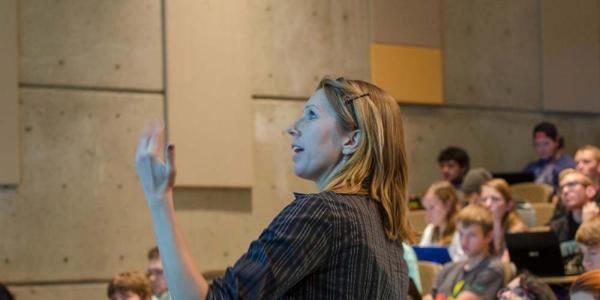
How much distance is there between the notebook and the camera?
18.8 feet

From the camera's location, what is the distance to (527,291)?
4133 millimetres

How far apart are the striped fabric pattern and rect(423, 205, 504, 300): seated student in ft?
10.5

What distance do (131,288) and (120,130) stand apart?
181 centimetres

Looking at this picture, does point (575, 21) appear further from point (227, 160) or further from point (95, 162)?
point (95, 162)

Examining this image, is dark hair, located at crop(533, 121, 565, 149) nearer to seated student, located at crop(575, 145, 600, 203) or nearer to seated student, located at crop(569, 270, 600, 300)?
seated student, located at crop(575, 145, 600, 203)

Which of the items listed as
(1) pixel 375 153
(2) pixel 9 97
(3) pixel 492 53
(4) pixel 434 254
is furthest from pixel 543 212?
(1) pixel 375 153

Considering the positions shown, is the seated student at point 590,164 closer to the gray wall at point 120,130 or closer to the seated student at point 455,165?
the seated student at point 455,165

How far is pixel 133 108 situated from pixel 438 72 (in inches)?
100

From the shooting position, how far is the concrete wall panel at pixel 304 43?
6805mm

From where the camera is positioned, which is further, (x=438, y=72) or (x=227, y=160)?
(x=438, y=72)

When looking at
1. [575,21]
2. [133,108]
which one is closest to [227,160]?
[133,108]

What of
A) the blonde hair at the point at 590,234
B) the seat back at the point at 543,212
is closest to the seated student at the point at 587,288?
the blonde hair at the point at 590,234

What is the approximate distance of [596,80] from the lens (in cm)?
836

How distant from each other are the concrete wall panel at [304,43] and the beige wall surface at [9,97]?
64.5 inches
